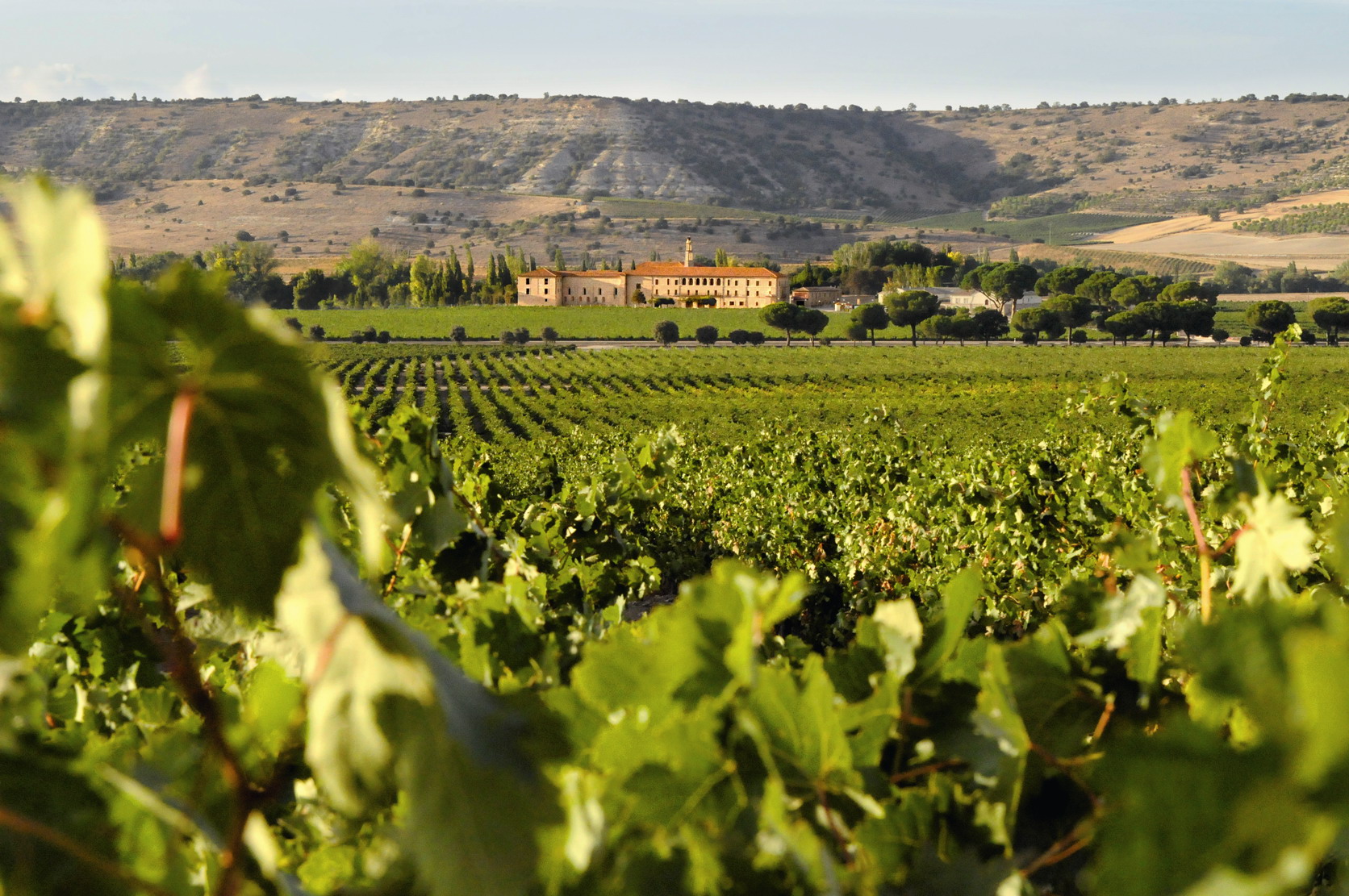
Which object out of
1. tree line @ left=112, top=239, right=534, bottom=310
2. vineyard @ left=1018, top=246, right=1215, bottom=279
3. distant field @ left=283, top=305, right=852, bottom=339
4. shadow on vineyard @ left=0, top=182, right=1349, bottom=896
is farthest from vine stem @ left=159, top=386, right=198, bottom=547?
vineyard @ left=1018, top=246, right=1215, bottom=279

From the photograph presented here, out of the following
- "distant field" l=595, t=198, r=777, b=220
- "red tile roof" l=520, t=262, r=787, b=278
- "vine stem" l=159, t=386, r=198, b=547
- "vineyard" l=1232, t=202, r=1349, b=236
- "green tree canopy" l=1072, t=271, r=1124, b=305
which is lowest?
"green tree canopy" l=1072, t=271, r=1124, b=305

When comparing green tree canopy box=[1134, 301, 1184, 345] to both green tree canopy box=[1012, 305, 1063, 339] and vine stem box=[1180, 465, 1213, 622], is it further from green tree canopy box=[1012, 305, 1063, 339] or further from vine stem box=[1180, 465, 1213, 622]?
vine stem box=[1180, 465, 1213, 622]

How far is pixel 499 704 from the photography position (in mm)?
666

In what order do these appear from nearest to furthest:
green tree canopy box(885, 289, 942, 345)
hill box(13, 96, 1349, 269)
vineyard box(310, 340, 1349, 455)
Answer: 1. vineyard box(310, 340, 1349, 455)
2. green tree canopy box(885, 289, 942, 345)
3. hill box(13, 96, 1349, 269)

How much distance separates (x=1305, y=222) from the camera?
143250mm

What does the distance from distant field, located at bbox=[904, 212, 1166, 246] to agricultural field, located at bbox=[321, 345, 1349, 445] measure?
92402mm

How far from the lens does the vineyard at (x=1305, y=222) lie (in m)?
140

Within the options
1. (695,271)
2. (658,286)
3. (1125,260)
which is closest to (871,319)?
(695,271)

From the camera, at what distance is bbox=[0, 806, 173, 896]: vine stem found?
62 centimetres

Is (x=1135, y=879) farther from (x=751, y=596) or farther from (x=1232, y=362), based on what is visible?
(x=1232, y=362)

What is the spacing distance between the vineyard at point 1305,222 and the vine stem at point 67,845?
168742mm

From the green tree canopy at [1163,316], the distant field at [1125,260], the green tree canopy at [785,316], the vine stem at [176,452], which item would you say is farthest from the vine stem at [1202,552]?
the distant field at [1125,260]

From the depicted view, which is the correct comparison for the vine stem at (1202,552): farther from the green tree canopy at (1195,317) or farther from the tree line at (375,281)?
the tree line at (375,281)

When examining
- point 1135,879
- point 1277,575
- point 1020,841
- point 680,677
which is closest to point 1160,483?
point 1277,575
